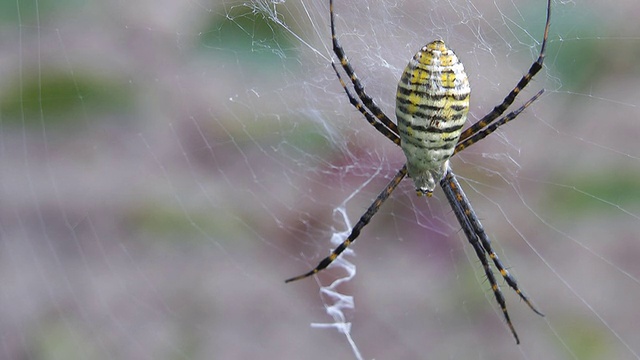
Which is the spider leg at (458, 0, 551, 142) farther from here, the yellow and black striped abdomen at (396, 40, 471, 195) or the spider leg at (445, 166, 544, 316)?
the spider leg at (445, 166, 544, 316)

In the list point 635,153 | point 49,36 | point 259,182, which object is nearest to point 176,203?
point 259,182

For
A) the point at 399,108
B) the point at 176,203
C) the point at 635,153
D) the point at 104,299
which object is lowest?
the point at 104,299

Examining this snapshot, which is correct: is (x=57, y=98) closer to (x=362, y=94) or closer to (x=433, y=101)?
(x=362, y=94)

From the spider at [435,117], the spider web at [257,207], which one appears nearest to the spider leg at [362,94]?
the spider at [435,117]

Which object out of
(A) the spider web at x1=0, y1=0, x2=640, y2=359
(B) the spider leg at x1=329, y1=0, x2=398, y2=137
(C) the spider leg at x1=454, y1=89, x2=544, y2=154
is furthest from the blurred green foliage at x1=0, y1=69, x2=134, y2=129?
(C) the spider leg at x1=454, y1=89, x2=544, y2=154

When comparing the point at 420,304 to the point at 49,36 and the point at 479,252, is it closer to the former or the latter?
the point at 479,252

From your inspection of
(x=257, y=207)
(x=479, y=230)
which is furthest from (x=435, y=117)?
(x=257, y=207)
